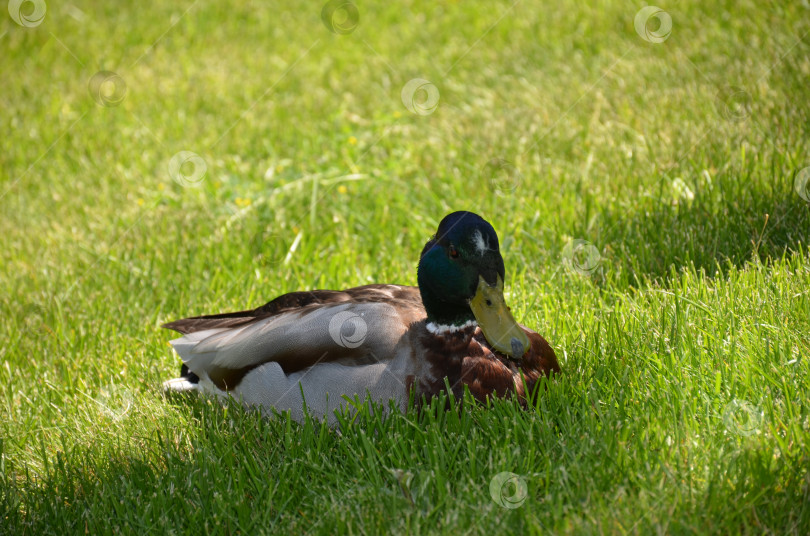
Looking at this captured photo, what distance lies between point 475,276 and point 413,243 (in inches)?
80.7

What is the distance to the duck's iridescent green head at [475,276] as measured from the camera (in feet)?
10.2

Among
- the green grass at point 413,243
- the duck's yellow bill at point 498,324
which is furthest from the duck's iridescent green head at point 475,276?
the green grass at point 413,243

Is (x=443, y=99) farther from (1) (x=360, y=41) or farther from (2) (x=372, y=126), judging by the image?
(1) (x=360, y=41)

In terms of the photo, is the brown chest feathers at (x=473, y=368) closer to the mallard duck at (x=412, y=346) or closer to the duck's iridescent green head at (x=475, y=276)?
the mallard duck at (x=412, y=346)

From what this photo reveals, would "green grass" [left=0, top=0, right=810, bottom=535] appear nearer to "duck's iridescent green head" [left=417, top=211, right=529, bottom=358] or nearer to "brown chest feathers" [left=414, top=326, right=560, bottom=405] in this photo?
"brown chest feathers" [left=414, top=326, right=560, bottom=405]

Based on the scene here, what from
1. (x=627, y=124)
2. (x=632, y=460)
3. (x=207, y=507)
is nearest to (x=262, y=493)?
A: (x=207, y=507)

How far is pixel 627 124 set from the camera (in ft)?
18.9

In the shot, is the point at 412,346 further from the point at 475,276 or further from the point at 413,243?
the point at 413,243

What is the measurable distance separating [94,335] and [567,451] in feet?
9.66

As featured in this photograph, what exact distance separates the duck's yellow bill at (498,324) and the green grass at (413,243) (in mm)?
250

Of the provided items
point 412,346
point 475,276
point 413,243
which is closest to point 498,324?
point 475,276

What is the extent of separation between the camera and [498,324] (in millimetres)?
3135

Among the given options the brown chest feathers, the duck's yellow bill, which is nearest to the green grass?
the brown chest feathers

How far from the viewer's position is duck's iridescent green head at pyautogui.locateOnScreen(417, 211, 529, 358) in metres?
3.11
